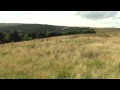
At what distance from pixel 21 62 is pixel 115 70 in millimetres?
3776

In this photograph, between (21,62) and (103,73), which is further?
(21,62)
